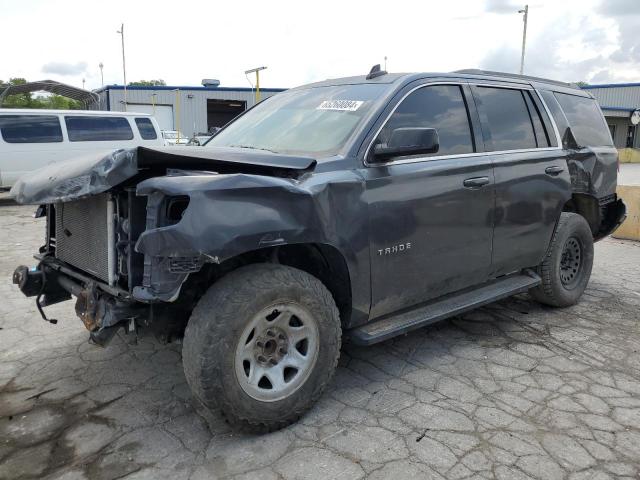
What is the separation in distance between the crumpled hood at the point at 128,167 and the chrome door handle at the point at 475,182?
4.10ft

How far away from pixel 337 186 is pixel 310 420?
1.33m

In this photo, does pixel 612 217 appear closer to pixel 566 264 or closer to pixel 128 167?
pixel 566 264

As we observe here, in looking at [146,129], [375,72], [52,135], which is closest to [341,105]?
Result: [375,72]

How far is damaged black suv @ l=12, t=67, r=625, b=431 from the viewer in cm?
268

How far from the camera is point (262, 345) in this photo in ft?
9.53

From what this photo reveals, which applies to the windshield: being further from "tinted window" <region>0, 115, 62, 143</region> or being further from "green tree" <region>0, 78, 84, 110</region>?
"green tree" <region>0, 78, 84, 110</region>

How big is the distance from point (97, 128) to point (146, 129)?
44.9 inches

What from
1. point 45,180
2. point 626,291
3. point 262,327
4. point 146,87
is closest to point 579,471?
point 262,327

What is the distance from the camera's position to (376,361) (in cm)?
392

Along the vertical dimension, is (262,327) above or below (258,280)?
below

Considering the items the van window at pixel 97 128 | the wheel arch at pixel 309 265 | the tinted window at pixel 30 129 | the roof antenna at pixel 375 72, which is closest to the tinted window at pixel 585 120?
the roof antenna at pixel 375 72

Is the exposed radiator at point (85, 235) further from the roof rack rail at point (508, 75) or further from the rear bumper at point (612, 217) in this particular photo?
the rear bumper at point (612, 217)

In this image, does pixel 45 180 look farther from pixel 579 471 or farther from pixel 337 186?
pixel 579 471

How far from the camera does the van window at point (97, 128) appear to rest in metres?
12.3
